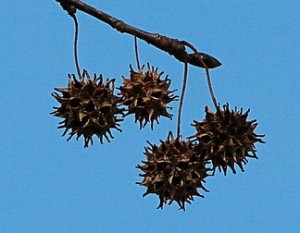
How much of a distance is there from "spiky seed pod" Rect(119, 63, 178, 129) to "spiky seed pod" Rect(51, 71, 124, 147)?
0.08m

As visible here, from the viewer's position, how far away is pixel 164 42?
6984 mm

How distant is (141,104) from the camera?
22.5 ft

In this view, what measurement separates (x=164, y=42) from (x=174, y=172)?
0.84m

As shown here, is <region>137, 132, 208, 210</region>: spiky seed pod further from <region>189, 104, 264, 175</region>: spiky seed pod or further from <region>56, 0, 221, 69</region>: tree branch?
<region>56, 0, 221, 69</region>: tree branch

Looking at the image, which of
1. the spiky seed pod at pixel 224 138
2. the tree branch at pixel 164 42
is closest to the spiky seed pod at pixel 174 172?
the spiky seed pod at pixel 224 138

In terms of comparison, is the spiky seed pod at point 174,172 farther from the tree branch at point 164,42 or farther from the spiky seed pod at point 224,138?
the tree branch at point 164,42

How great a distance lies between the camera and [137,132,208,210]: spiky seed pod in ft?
21.7

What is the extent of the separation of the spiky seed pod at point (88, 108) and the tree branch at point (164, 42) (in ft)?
1.18

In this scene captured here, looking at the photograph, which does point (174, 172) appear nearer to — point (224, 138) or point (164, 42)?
point (224, 138)

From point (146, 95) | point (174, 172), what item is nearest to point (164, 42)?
point (146, 95)

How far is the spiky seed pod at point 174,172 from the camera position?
6609 millimetres

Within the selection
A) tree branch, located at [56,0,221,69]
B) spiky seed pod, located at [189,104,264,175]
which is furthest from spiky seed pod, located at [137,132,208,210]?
tree branch, located at [56,0,221,69]

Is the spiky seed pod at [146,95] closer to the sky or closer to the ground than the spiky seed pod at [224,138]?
closer to the sky

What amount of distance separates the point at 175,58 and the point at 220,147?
646 millimetres
